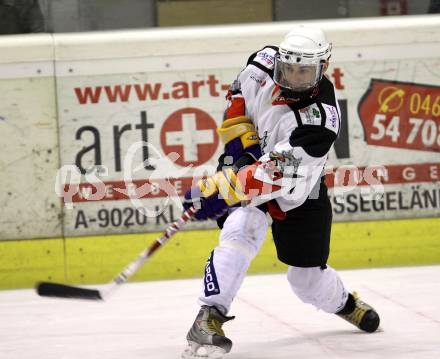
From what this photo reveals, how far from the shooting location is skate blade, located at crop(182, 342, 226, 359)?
11.6 feet

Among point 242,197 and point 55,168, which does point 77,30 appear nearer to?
point 55,168

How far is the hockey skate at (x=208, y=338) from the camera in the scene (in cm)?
354

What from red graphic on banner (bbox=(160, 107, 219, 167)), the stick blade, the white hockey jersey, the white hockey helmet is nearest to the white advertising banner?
red graphic on banner (bbox=(160, 107, 219, 167))

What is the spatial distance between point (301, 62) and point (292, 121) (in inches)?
8.1

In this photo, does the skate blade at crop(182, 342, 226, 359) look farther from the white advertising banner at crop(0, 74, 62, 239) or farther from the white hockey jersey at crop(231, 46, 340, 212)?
the white advertising banner at crop(0, 74, 62, 239)

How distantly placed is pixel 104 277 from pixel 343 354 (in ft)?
6.58

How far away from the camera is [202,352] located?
11.8ft

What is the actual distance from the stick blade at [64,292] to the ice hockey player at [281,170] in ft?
1.19

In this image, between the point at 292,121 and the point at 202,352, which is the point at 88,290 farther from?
the point at 292,121

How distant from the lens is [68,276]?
5367mm

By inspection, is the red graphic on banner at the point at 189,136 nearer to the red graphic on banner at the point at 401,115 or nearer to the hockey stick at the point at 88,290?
the red graphic on banner at the point at 401,115

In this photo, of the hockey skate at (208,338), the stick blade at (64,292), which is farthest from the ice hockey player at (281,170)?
the stick blade at (64,292)

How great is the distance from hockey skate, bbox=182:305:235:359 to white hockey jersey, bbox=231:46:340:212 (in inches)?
18.5

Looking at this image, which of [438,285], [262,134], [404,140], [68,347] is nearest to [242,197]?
[262,134]
